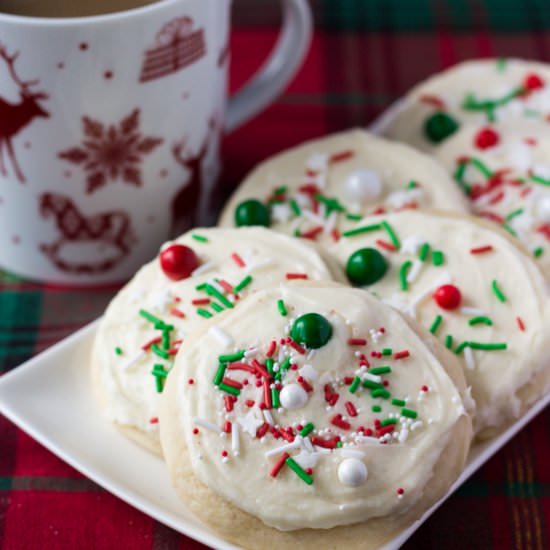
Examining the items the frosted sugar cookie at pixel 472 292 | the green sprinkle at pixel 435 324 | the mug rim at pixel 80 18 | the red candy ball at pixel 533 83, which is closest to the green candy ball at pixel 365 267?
the frosted sugar cookie at pixel 472 292

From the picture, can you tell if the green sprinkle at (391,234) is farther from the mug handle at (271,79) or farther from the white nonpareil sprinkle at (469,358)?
the mug handle at (271,79)

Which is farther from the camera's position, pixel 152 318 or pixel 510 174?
pixel 510 174

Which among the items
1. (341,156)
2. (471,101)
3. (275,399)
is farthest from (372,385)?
(471,101)

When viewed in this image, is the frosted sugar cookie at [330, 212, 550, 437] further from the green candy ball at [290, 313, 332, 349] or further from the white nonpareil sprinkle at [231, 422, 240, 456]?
the white nonpareil sprinkle at [231, 422, 240, 456]

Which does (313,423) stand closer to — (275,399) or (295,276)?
(275,399)

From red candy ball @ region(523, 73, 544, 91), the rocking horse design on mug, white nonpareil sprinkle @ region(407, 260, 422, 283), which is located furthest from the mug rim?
red candy ball @ region(523, 73, 544, 91)
